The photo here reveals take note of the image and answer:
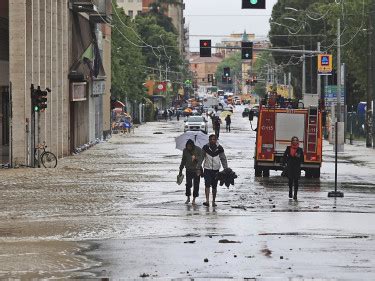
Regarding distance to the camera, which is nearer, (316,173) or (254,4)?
(254,4)

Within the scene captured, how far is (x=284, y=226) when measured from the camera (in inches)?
948

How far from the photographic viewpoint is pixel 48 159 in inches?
1927

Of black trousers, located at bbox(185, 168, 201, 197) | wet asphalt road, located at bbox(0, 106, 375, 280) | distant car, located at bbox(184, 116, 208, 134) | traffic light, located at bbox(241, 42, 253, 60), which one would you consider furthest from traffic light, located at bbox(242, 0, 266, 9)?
distant car, located at bbox(184, 116, 208, 134)

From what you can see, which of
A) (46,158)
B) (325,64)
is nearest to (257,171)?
(46,158)

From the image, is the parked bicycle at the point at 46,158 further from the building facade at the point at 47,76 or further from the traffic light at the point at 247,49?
the traffic light at the point at 247,49

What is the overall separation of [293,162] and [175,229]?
30.9ft

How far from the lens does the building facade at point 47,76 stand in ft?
156

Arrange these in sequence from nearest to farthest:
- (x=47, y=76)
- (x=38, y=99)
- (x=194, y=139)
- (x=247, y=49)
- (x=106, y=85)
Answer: (x=194, y=139) < (x=38, y=99) < (x=47, y=76) < (x=247, y=49) < (x=106, y=85)

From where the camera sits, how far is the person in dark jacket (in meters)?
31.8

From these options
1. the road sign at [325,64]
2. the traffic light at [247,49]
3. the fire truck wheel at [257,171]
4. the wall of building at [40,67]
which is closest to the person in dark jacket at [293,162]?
the fire truck wheel at [257,171]

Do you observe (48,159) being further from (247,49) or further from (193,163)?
(247,49)

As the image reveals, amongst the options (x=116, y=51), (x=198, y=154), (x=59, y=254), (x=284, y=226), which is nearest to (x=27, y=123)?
(x=198, y=154)

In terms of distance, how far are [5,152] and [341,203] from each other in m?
31.2

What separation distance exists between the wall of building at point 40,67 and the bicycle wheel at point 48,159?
630mm
